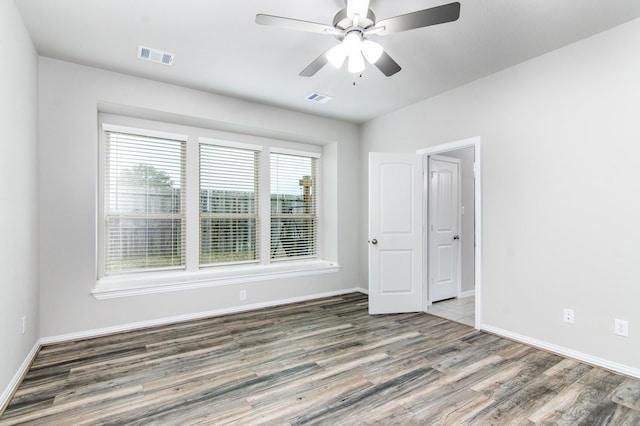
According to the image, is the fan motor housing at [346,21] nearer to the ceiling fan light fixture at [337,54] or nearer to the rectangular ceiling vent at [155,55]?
the ceiling fan light fixture at [337,54]

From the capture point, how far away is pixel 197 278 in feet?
13.0

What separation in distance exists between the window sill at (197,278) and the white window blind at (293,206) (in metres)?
0.29

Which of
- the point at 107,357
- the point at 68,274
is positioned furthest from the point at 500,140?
the point at 68,274

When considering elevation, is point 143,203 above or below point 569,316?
above

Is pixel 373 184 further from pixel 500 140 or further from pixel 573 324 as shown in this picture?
pixel 573 324

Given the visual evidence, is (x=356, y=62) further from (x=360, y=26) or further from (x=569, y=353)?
(x=569, y=353)

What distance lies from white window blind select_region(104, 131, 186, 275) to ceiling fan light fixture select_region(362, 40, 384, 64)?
9.20 ft

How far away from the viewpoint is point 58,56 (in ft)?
10.0

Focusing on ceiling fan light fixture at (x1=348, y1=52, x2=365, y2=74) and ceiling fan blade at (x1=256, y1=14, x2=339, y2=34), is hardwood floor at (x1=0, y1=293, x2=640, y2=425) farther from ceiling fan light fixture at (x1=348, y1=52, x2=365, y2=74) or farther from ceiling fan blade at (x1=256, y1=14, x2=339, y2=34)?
ceiling fan blade at (x1=256, y1=14, x2=339, y2=34)

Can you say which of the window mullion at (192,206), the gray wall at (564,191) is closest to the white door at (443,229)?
the gray wall at (564,191)

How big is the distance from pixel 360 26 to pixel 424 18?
0.47 meters

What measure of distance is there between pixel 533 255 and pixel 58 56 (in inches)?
198

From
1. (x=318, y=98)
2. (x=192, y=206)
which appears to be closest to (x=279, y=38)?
(x=318, y=98)

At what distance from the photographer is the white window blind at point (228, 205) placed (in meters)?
4.30
